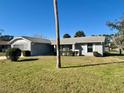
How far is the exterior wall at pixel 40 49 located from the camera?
28578 millimetres

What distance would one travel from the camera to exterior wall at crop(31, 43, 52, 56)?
93.8ft

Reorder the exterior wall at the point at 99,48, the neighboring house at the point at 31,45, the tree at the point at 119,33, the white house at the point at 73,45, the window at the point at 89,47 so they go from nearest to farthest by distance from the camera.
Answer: the tree at the point at 119,33, the exterior wall at the point at 99,48, the white house at the point at 73,45, the window at the point at 89,47, the neighboring house at the point at 31,45

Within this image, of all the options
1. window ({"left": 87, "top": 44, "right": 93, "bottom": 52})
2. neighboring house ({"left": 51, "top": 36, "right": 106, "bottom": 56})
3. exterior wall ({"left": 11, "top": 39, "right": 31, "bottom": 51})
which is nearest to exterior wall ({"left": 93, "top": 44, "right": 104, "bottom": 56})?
neighboring house ({"left": 51, "top": 36, "right": 106, "bottom": 56})

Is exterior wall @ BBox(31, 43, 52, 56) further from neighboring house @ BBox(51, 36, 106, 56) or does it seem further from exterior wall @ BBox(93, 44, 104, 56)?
exterior wall @ BBox(93, 44, 104, 56)

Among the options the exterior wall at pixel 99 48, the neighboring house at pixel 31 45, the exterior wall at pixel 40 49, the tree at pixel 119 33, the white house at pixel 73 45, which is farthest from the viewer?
the exterior wall at pixel 40 49

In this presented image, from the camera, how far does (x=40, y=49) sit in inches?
1198

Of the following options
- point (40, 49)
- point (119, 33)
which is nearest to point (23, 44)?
point (40, 49)

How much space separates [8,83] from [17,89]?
1154mm

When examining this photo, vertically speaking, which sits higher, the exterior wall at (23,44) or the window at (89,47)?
the exterior wall at (23,44)

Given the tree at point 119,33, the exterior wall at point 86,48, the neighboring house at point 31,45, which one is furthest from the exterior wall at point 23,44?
the tree at point 119,33

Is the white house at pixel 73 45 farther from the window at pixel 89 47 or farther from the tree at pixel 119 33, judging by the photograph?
the tree at pixel 119 33

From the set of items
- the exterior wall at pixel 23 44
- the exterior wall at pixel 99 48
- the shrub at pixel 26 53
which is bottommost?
the shrub at pixel 26 53

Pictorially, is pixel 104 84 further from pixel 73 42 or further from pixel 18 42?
pixel 18 42

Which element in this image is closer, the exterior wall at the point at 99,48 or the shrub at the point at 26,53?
the exterior wall at the point at 99,48
